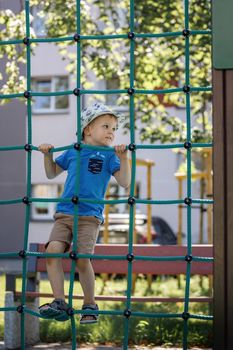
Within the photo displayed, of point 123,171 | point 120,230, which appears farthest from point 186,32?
point 120,230

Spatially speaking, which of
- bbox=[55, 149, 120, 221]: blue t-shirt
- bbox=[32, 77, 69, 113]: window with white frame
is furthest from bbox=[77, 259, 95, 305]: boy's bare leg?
bbox=[32, 77, 69, 113]: window with white frame

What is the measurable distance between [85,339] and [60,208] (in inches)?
69.3

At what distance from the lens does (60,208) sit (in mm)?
4148

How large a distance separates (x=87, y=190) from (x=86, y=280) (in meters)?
0.44

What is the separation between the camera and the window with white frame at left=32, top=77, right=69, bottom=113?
19.6 m

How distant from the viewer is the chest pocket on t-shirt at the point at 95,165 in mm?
4116

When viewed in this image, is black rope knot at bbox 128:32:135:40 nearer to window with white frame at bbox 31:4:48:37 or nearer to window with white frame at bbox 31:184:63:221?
window with white frame at bbox 31:4:48:37

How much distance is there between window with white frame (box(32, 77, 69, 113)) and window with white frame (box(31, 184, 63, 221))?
6.00 ft

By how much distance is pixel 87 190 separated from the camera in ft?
13.4

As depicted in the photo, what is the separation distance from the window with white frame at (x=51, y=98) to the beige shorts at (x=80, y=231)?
15.4 metres

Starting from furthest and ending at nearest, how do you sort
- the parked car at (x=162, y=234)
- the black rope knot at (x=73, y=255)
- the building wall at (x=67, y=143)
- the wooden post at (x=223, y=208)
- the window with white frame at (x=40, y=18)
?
the building wall at (x=67, y=143) → the parked car at (x=162, y=234) → the window with white frame at (x=40, y=18) → the black rope knot at (x=73, y=255) → the wooden post at (x=223, y=208)

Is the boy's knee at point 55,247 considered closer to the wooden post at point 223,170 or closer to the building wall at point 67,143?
the wooden post at point 223,170

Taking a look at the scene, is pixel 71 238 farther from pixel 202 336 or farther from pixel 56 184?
pixel 56 184

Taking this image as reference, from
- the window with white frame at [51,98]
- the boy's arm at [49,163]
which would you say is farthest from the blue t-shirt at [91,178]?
the window with white frame at [51,98]
